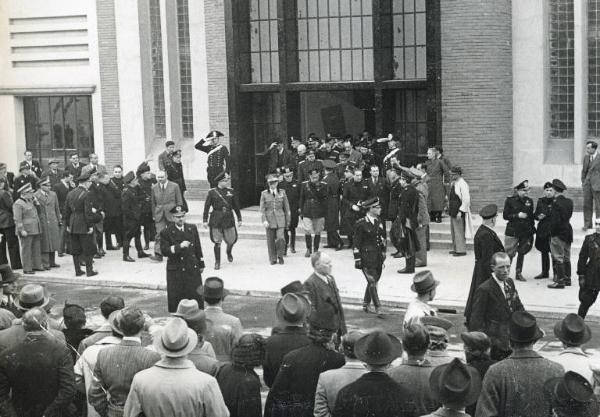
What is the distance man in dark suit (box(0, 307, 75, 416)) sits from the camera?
785 centimetres

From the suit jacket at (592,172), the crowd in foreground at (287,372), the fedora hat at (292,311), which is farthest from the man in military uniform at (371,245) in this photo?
the fedora hat at (292,311)

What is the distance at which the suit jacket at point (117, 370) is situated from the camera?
7.76 metres

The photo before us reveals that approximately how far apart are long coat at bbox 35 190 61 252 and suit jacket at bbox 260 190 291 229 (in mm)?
4344

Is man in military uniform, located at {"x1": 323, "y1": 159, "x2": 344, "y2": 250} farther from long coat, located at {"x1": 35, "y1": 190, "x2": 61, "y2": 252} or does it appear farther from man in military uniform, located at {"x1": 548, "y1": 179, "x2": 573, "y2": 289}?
long coat, located at {"x1": 35, "y1": 190, "x2": 61, "y2": 252}

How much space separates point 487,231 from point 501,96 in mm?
9425

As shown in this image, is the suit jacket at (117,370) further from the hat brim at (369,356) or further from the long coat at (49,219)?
the long coat at (49,219)

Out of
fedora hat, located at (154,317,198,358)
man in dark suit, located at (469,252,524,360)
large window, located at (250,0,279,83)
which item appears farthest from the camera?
large window, located at (250,0,279,83)

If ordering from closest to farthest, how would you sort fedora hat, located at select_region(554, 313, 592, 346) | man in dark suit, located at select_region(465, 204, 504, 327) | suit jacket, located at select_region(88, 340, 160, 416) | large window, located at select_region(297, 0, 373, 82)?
1. suit jacket, located at select_region(88, 340, 160, 416)
2. fedora hat, located at select_region(554, 313, 592, 346)
3. man in dark suit, located at select_region(465, 204, 504, 327)
4. large window, located at select_region(297, 0, 373, 82)

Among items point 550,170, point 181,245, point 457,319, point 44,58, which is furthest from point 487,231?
point 44,58

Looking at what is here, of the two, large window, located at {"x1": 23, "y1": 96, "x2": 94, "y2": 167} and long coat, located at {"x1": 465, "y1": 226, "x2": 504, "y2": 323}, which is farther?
large window, located at {"x1": 23, "y1": 96, "x2": 94, "y2": 167}

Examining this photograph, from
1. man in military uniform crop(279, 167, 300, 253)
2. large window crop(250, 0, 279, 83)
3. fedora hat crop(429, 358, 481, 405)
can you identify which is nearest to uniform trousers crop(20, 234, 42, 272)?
man in military uniform crop(279, 167, 300, 253)

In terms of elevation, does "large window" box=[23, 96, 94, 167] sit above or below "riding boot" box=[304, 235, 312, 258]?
above

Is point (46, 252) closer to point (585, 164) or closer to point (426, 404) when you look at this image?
point (585, 164)

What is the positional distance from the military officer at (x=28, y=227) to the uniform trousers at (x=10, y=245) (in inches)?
12.0
